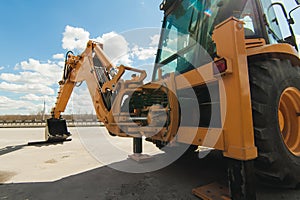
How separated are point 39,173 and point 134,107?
203cm

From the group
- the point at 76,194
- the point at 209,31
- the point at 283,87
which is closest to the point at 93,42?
the point at 209,31

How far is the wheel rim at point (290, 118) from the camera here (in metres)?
2.04

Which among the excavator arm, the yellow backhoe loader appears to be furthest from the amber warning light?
the excavator arm

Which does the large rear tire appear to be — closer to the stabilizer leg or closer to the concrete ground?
the concrete ground

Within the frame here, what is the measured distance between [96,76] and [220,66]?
8.46 ft

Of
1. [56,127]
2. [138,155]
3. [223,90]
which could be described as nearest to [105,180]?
[138,155]

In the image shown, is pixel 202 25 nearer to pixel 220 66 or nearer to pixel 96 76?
pixel 220 66

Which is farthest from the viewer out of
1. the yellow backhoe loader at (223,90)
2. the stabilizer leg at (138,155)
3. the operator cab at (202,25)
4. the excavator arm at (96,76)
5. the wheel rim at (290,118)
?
the stabilizer leg at (138,155)

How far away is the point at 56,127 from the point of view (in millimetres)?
6551

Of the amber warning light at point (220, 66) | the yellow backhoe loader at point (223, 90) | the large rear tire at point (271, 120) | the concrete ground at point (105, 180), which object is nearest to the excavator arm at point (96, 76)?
the yellow backhoe loader at point (223, 90)

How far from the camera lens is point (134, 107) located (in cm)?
310

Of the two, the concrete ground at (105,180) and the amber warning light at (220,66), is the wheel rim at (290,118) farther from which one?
the amber warning light at (220,66)

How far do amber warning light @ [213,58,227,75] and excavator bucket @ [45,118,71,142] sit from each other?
21.1 feet

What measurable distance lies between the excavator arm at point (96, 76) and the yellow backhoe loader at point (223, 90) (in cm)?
2
